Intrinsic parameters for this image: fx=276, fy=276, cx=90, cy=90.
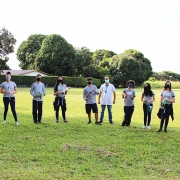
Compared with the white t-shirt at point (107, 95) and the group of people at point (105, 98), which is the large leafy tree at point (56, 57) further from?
the group of people at point (105, 98)

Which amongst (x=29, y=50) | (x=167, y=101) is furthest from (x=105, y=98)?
(x=29, y=50)

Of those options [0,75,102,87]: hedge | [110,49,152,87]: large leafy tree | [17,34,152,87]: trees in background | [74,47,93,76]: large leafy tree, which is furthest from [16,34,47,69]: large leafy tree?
[110,49,152,87]: large leafy tree

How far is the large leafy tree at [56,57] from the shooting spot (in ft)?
213

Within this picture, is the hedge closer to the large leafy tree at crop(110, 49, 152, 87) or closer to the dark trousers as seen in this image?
the large leafy tree at crop(110, 49, 152, 87)

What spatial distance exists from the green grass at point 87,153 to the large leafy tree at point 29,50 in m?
65.2

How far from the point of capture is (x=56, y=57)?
65875mm

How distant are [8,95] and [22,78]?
44.7m

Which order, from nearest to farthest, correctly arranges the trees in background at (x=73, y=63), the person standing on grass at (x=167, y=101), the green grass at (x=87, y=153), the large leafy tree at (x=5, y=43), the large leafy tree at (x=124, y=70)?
the green grass at (x=87, y=153) → the person standing on grass at (x=167, y=101) → the large leafy tree at (x=5, y=43) → the trees in background at (x=73, y=63) → the large leafy tree at (x=124, y=70)

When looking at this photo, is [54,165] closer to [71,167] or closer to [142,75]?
[71,167]

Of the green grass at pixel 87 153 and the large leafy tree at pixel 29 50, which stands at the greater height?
the large leafy tree at pixel 29 50

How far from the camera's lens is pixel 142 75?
74.1 metres

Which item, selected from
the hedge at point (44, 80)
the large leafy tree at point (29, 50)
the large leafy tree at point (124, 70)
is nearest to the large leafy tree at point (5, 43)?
the hedge at point (44, 80)

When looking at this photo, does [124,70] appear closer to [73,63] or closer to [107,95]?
[73,63]

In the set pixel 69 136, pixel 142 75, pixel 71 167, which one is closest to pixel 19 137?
pixel 69 136
